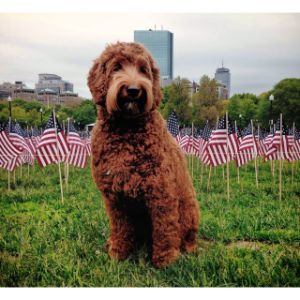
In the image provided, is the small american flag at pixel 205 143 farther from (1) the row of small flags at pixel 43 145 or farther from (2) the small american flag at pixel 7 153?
(2) the small american flag at pixel 7 153

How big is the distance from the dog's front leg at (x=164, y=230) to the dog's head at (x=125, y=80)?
83cm

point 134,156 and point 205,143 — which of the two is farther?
point 205,143

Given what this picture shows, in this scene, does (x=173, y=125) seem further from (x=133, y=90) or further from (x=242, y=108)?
(x=133, y=90)

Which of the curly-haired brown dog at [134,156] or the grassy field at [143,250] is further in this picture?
the grassy field at [143,250]

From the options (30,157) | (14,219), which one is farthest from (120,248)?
(30,157)

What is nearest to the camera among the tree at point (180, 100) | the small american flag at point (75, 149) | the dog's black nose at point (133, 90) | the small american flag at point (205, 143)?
the dog's black nose at point (133, 90)

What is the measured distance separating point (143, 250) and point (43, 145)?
167cm

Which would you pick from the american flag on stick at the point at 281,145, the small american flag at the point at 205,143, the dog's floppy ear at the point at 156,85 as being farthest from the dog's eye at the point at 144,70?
the american flag on stick at the point at 281,145

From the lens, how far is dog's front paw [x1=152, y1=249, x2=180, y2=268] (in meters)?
3.45

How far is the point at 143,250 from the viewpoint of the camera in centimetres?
362

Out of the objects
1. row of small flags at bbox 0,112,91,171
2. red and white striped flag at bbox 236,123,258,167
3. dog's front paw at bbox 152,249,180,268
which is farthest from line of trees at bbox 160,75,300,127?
dog's front paw at bbox 152,249,180,268

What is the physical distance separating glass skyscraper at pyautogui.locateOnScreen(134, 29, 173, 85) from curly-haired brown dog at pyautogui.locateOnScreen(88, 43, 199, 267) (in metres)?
0.46

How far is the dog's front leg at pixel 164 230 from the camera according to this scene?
131 inches

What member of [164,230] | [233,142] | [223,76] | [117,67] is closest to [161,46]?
[223,76]
